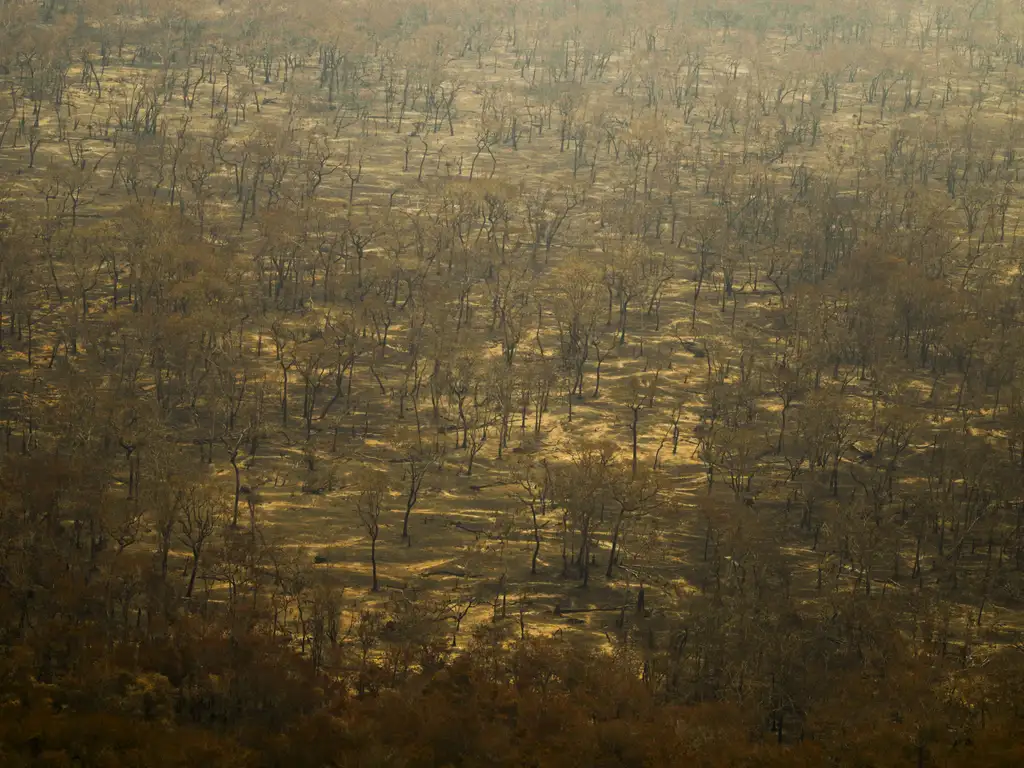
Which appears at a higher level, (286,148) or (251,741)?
(286,148)

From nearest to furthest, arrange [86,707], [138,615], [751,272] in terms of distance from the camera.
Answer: [86,707] < [138,615] < [751,272]

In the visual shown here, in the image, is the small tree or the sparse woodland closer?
the sparse woodland

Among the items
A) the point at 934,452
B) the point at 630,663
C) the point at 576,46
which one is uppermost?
the point at 576,46

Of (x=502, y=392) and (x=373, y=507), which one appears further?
(x=502, y=392)

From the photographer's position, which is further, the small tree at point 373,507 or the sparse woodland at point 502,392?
the small tree at point 373,507

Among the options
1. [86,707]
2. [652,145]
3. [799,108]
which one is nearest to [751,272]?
[652,145]

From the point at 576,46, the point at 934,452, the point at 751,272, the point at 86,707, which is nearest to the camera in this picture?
the point at 86,707

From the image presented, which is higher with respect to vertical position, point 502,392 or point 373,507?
point 502,392

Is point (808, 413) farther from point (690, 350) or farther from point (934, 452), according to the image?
point (690, 350)
